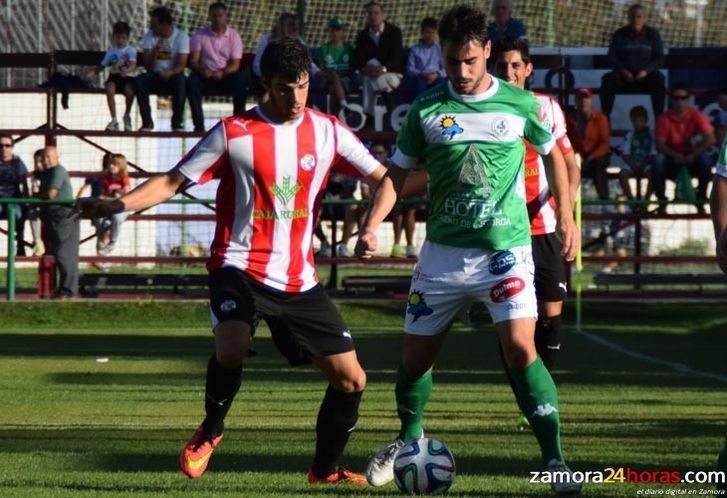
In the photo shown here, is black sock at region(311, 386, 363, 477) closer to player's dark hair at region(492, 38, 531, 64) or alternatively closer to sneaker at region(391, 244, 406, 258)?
player's dark hair at region(492, 38, 531, 64)

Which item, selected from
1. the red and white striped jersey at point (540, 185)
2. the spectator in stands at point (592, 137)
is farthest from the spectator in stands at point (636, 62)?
the red and white striped jersey at point (540, 185)

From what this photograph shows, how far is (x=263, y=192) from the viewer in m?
6.99

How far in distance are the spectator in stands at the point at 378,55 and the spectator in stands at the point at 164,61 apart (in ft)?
7.74

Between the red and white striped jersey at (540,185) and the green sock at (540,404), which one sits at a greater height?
the red and white striped jersey at (540,185)

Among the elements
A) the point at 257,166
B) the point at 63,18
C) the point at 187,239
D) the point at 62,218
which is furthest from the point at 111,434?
the point at 63,18

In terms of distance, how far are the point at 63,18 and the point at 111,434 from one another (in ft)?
62.4

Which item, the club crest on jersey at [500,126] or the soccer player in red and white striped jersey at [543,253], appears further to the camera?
the soccer player in red and white striped jersey at [543,253]

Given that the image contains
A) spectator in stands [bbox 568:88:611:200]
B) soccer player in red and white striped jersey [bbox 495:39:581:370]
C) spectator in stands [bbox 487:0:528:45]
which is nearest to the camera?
soccer player in red and white striped jersey [bbox 495:39:581:370]

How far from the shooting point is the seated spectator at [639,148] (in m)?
20.3

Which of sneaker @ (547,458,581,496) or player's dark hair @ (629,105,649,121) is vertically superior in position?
sneaker @ (547,458,581,496)

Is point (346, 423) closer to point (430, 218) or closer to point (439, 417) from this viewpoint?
point (430, 218)

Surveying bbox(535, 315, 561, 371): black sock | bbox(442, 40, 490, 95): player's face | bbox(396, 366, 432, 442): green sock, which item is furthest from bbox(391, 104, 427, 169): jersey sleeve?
bbox(535, 315, 561, 371): black sock

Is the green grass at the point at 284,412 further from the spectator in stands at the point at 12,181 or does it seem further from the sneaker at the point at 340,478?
the spectator in stands at the point at 12,181

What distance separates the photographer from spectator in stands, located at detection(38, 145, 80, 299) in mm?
18672
